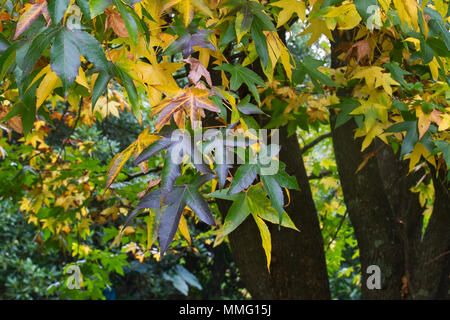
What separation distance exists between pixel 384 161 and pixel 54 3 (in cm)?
277

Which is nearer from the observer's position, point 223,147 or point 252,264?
point 223,147

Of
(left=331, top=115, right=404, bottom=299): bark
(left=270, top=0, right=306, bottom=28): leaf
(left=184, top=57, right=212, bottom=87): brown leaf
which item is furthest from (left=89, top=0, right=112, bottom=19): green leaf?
(left=331, top=115, right=404, bottom=299): bark

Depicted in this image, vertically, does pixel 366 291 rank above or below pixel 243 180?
below

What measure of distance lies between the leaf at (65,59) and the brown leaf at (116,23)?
23 centimetres

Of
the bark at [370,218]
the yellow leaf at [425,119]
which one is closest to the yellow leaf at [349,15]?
the yellow leaf at [425,119]

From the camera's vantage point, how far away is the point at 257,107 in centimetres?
139

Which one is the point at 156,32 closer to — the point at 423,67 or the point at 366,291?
the point at 423,67

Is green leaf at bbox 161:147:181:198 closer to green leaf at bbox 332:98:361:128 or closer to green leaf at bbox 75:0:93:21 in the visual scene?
green leaf at bbox 75:0:93:21

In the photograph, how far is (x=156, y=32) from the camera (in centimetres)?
135

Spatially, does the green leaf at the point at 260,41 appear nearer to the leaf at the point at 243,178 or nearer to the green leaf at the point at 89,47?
the leaf at the point at 243,178
